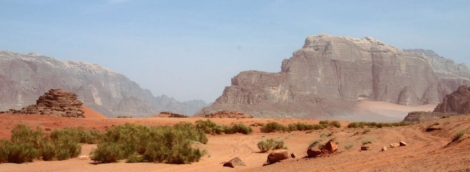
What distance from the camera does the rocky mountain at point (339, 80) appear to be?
124 meters

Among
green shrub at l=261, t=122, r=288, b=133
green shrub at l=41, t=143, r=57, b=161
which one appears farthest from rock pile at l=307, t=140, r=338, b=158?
green shrub at l=261, t=122, r=288, b=133

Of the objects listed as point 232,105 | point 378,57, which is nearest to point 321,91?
point 378,57

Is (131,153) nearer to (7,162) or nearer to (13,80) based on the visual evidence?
(7,162)

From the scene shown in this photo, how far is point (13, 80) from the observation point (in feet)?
492

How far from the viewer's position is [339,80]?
504 feet

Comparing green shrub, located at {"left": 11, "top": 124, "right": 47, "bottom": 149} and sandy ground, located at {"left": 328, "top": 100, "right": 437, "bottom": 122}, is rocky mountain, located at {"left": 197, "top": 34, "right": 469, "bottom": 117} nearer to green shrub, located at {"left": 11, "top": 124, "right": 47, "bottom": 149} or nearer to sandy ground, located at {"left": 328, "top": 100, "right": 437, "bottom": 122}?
sandy ground, located at {"left": 328, "top": 100, "right": 437, "bottom": 122}

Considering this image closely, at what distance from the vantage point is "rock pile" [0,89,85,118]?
147ft

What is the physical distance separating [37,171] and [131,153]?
11.0 ft

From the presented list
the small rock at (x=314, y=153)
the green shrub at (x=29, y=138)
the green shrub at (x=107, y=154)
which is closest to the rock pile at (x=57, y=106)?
the green shrub at (x=29, y=138)

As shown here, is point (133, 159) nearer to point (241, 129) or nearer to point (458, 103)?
point (241, 129)

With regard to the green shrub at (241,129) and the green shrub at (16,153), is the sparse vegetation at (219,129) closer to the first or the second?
the green shrub at (241,129)

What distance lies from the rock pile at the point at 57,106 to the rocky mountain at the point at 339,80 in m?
71.4

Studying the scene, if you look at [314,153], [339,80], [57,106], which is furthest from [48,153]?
[339,80]

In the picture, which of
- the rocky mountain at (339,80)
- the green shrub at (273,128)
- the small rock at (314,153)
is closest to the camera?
the small rock at (314,153)
